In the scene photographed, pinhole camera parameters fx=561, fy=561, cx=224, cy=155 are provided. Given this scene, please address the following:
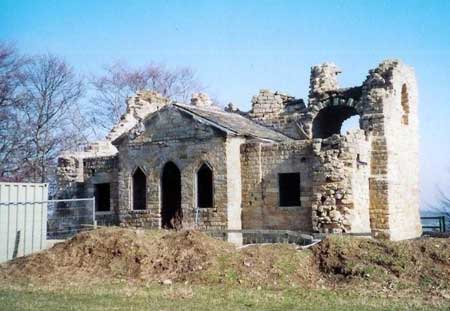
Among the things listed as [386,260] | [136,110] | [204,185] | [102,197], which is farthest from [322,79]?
[386,260]

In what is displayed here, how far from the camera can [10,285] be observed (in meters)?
12.1

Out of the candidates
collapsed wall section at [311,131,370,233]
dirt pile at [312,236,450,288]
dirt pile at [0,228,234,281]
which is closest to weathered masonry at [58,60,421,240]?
collapsed wall section at [311,131,370,233]

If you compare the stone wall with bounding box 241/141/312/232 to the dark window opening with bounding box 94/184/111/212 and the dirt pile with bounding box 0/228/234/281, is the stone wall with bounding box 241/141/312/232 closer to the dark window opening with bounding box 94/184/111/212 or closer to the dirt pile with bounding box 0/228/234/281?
the dirt pile with bounding box 0/228/234/281

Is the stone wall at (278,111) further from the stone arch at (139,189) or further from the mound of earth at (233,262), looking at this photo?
the mound of earth at (233,262)

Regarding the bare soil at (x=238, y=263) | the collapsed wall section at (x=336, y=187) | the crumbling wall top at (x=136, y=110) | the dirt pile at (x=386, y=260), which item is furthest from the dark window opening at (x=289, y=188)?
the crumbling wall top at (x=136, y=110)

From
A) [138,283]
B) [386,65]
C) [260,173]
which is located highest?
[386,65]

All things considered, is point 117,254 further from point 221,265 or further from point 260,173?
point 260,173

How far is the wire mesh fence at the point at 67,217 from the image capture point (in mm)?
21984

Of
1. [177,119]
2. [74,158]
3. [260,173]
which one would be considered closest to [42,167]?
[74,158]

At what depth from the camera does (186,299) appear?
1029 centimetres

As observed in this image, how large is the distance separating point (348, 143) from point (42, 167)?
21.3 m

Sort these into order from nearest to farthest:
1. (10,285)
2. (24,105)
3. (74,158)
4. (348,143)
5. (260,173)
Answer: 1. (10,285)
2. (348,143)
3. (260,173)
4. (74,158)
5. (24,105)

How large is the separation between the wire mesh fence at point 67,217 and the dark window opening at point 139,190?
5.82 feet

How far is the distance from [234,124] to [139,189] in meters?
4.47
